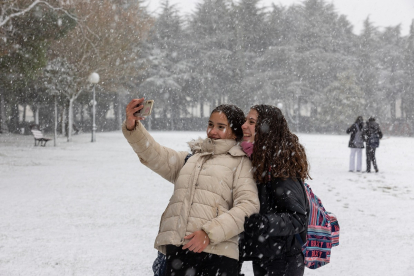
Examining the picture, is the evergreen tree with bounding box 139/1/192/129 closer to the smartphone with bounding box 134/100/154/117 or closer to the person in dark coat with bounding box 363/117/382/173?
the person in dark coat with bounding box 363/117/382/173

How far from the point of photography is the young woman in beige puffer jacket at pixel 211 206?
2.09 metres

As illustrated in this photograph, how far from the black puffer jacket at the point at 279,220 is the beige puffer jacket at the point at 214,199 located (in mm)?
76

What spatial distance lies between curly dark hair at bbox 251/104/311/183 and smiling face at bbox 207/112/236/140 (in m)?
0.18

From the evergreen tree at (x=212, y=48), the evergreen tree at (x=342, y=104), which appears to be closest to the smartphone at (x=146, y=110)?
the evergreen tree at (x=342, y=104)

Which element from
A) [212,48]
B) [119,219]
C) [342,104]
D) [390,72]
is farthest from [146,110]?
[390,72]

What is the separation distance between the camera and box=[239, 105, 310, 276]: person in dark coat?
2.10 meters

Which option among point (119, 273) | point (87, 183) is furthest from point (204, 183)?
point (87, 183)

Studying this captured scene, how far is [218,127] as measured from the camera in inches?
92.4

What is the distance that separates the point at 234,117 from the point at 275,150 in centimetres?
30

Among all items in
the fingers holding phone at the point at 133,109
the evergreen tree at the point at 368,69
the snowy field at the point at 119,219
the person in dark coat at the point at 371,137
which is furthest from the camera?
the evergreen tree at the point at 368,69

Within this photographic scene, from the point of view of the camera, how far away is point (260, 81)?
46.7 metres

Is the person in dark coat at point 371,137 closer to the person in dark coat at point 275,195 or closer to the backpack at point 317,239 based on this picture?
the backpack at point 317,239

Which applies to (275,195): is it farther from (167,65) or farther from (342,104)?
(167,65)

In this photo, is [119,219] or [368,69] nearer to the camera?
[119,219]
